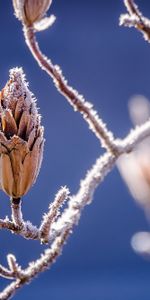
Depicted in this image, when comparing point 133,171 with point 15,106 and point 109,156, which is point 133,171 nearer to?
point 109,156

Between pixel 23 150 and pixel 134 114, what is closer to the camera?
pixel 134 114

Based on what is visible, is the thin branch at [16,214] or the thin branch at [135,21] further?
the thin branch at [16,214]

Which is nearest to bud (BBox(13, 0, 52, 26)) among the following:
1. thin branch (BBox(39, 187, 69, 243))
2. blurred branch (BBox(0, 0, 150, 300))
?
blurred branch (BBox(0, 0, 150, 300))

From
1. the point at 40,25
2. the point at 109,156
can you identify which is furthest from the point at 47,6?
the point at 109,156

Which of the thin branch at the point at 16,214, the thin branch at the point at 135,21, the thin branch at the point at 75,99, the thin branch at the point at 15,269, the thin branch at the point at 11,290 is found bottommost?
the thin branch at the point at 11,290

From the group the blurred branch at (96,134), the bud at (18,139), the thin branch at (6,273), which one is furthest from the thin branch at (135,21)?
the thin branch at (6,273)

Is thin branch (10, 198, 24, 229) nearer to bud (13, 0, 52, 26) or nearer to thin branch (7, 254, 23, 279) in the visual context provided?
thin branch (7, 254, 23, 279)

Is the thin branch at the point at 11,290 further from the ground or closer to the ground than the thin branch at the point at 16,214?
closer to the ground

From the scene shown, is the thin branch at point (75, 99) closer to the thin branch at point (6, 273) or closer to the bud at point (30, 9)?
the bud at point (30, 9)
